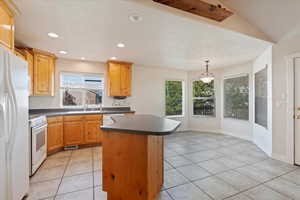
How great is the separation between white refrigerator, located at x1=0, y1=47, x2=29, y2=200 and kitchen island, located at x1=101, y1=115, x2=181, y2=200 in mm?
916

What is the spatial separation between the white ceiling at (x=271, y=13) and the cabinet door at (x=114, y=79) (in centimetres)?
311

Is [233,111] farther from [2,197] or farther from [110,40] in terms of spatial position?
[2,197]

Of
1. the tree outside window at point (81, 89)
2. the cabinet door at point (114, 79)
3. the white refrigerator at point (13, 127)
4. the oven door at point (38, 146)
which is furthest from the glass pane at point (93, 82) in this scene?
the white refrigerator at point (13, 127)

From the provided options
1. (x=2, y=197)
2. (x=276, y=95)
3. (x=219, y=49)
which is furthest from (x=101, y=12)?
(x=276, y=95)

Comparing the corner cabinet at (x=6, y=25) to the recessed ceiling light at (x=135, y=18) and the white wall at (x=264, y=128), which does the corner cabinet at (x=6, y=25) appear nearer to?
the recessed ceiling light at (x=135, y=18)

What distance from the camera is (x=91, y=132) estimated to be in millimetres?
3846

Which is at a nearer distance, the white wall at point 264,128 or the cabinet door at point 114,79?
the white wall at point 264,128

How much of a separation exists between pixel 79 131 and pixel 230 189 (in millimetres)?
3433

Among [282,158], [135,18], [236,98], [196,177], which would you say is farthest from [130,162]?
[236,98]

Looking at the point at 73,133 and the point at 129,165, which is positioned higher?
the point at 129,165

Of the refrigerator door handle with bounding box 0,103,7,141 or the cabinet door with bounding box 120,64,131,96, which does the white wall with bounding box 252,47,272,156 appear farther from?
the refrigerator door handle with bounding box 0,103,7,141

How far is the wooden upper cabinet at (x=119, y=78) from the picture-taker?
4359 millimetres

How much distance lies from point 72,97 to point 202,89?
4.55 meters

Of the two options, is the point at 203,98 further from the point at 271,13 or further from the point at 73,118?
the point at 73,118
